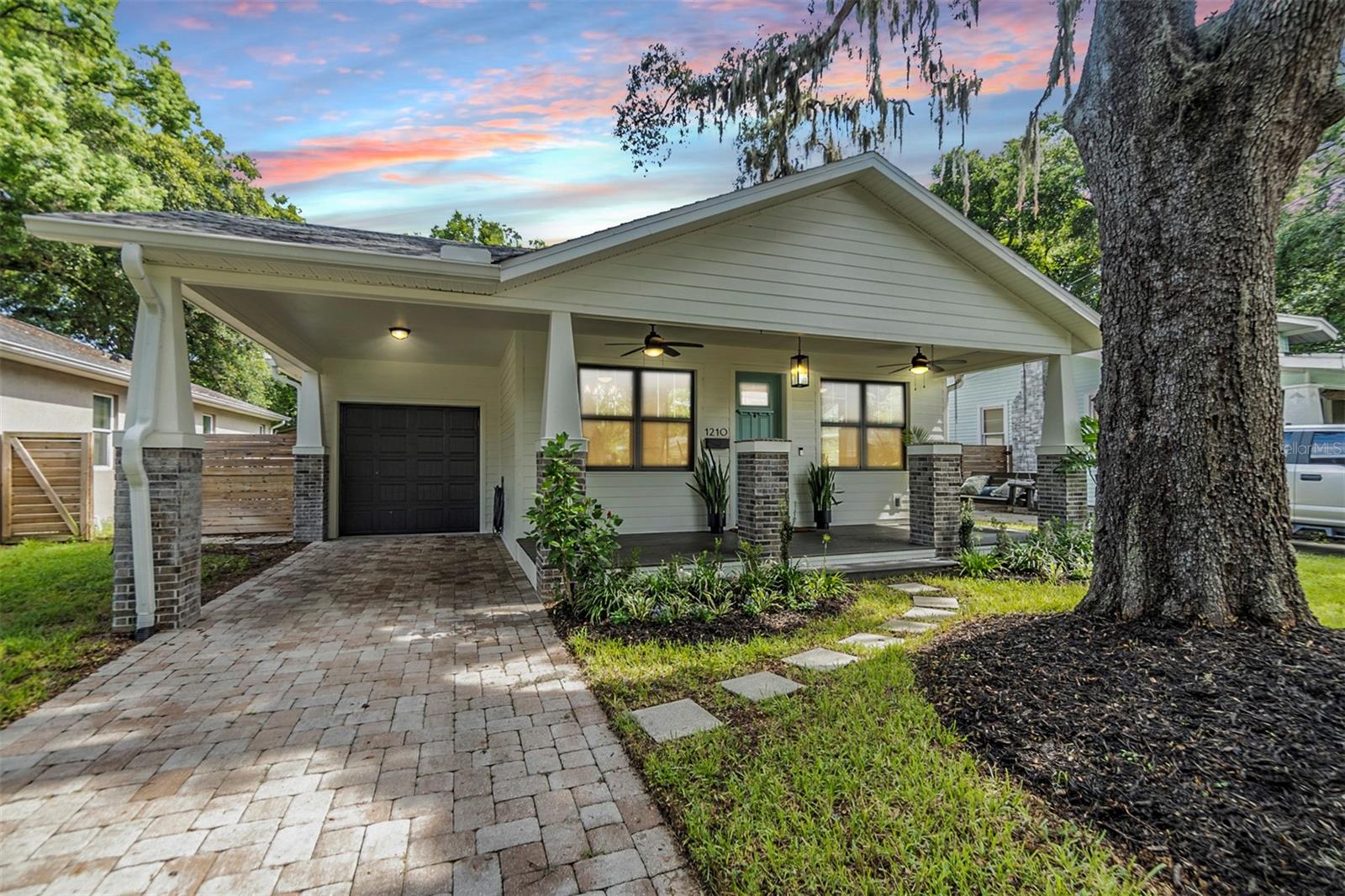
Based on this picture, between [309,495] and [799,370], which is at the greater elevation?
[799,370]

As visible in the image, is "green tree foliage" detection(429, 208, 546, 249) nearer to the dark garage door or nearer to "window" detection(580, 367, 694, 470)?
the dark garage door

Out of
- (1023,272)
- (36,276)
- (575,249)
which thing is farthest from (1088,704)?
(36,276)

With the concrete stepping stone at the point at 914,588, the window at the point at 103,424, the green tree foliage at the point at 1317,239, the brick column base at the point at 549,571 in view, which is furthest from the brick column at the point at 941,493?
the window at the point at 103,424

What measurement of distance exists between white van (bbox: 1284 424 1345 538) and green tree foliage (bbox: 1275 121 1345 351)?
18.7 ft

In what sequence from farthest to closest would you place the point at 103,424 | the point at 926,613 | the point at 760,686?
the point at 103,424 < the point at 926,613 < the point at 760,686

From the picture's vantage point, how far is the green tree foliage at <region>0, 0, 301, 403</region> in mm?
8125

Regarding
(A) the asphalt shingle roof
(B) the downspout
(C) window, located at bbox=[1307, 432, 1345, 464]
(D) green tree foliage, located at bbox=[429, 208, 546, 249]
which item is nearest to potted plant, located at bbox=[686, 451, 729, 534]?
(A) the asphalt shingle roof

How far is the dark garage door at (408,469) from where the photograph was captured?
887 cm

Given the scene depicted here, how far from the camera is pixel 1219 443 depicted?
10.9 ft

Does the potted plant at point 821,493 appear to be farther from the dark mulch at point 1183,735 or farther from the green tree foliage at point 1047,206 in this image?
the green tree foliage at point 1047,206

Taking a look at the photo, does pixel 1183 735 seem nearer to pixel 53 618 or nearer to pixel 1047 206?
pixel 53 618

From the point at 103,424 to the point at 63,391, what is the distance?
116 centimetres

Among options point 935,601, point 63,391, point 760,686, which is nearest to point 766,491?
point 935,601

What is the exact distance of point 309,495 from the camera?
27.5 feet
